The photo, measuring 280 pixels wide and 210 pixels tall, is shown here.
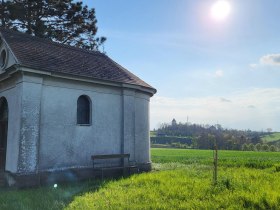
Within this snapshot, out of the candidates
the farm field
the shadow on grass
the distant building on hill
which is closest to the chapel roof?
the shadow on grass

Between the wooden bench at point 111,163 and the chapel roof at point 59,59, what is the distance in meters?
3.38

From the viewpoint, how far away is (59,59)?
12789 millimetres

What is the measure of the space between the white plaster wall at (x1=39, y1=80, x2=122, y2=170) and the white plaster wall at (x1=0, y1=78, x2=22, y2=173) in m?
0.85

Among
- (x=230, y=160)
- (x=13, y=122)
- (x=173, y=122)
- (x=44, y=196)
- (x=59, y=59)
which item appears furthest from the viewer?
(x=173, y=122)

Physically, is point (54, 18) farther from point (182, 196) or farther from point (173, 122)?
point (173, 122)

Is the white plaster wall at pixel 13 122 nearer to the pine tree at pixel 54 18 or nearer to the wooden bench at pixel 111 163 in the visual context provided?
the wooden bench at pixel 111 163

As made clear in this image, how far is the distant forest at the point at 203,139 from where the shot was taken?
6794 cm

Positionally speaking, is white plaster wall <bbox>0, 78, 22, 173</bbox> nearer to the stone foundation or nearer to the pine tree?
the stone foundation

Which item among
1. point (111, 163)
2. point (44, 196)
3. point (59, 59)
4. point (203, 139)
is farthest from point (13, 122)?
point (203, 139)

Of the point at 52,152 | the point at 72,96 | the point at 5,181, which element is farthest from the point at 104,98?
the point at 5,181

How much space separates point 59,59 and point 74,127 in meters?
3.05

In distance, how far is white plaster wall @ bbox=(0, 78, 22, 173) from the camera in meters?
11.0

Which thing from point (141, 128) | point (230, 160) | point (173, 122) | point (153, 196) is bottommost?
point (230, 160)

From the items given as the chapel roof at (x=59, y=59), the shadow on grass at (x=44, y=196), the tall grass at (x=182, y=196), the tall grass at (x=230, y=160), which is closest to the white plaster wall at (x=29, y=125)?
the chapel roof at (x=59, y=59)
